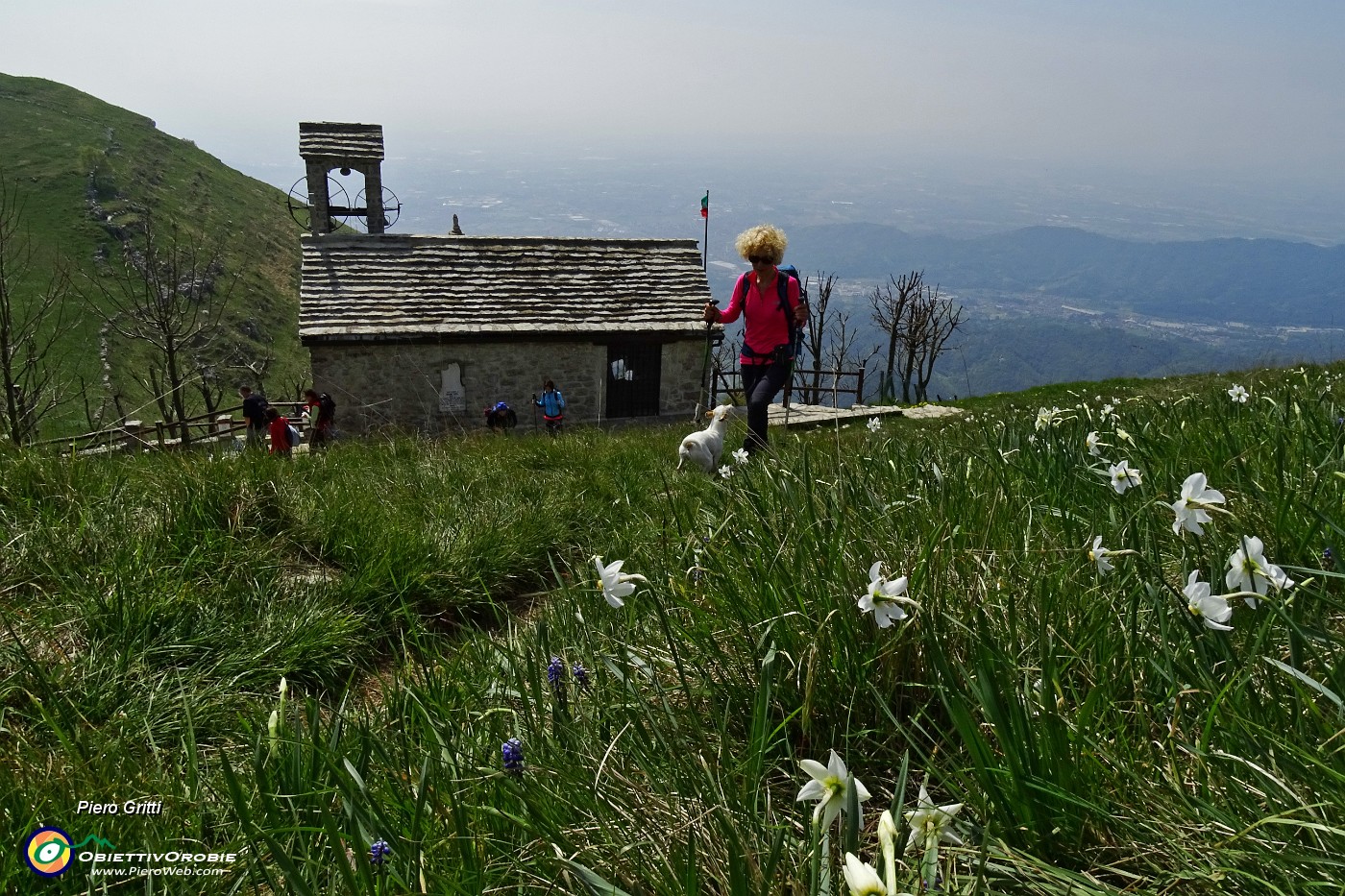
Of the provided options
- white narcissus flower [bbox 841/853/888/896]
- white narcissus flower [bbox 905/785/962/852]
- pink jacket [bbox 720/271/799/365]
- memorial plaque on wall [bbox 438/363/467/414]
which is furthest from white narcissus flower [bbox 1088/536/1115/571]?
memorial plaque on wall [bbox 438/363/467/414]

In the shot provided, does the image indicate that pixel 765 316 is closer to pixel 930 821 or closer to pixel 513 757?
pixel 513 757

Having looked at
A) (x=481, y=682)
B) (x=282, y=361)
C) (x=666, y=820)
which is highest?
(x=666, y=820)

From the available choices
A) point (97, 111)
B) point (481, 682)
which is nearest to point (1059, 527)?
point (481, 682)

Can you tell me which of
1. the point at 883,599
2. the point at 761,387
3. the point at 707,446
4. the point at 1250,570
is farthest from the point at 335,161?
the point at 1250,570

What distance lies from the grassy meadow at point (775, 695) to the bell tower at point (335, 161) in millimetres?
22555

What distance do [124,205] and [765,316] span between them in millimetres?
91445

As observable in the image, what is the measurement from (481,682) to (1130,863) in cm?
198

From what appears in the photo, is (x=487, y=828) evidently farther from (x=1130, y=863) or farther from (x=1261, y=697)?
(x=1261, y=697)

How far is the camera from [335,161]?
80.8 ft

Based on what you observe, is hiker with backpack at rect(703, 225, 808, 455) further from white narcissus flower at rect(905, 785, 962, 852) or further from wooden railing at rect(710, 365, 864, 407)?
wooden railing at rect(710, 365, 864, 407)

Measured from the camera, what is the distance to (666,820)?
1771 millimetres

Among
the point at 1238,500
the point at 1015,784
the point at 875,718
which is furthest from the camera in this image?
the point at 1238,500

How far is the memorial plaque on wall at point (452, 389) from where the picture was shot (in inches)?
867

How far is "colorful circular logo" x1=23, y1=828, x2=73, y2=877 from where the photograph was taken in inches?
77.2
